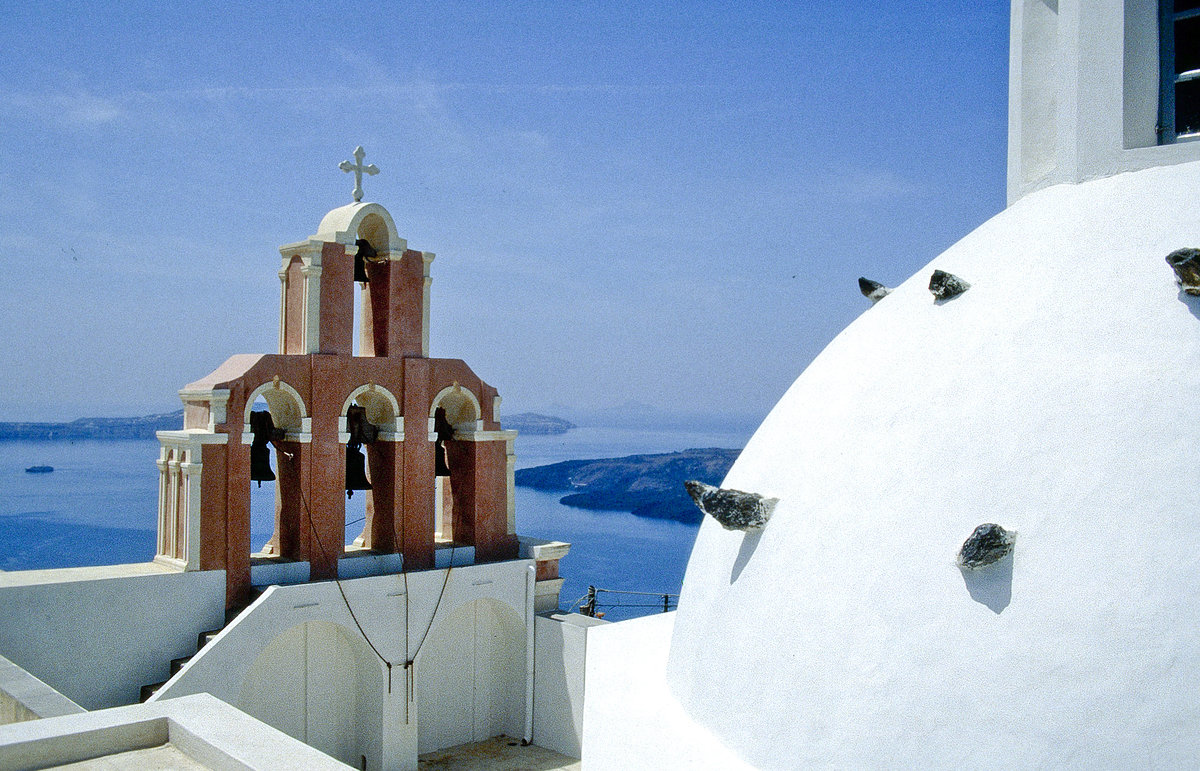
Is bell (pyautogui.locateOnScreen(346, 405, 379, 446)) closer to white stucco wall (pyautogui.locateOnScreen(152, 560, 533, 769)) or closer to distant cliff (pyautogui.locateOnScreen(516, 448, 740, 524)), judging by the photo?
white stucco wall (pyautogui.locateOnScreen(152, 560, 533, 769))

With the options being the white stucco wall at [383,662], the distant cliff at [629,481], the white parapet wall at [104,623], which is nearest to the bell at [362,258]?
the white stucco wall at [383,662]

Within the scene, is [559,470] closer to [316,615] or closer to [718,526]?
[316,615]

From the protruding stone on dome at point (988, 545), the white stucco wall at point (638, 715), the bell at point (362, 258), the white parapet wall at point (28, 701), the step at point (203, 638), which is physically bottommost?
the step at point (203, 638)

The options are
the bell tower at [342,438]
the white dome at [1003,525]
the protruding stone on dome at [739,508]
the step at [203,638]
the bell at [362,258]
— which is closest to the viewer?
the white dome at [1003,525]

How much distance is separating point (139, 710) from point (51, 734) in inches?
16.4

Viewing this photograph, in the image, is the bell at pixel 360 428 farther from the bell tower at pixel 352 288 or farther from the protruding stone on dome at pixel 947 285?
the protruding stone on dome at pixel 947 285

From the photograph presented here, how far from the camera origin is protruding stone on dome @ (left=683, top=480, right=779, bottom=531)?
4.34 meters

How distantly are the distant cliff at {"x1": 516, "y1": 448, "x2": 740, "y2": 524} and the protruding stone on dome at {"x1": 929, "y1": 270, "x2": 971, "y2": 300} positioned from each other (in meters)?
38.1

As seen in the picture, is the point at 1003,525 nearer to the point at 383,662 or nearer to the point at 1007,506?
the point at 1007,506

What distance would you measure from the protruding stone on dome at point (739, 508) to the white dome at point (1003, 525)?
8cm

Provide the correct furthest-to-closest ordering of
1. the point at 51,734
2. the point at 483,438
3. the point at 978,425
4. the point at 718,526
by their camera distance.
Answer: the point at 483,438, the point at 718,526, the point at 51,734, the point at 978,425

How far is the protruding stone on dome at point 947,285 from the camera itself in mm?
4145

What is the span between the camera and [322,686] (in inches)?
474

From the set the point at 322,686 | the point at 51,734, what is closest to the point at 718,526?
the point at 51,734
